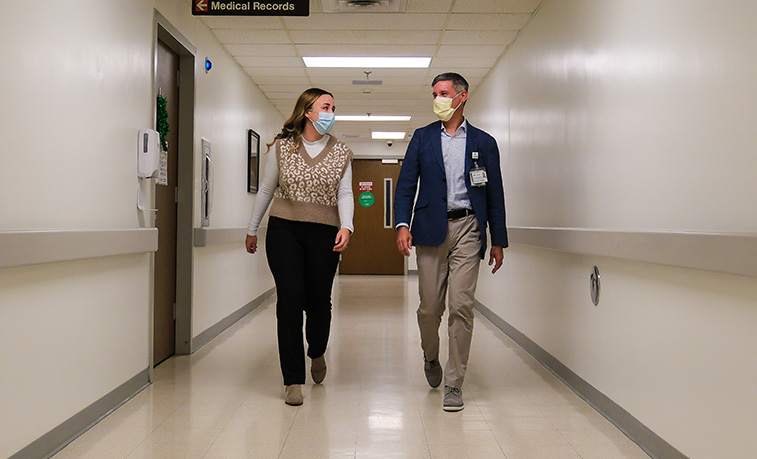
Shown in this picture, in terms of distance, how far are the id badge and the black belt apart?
→ 0.16 metres

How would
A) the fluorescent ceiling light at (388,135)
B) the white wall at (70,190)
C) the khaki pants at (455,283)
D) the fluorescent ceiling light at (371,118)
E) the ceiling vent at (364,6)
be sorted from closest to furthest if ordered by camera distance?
the white wall at (70,190), the khaki pants at (455,283), the ceiling vent at (364,6), the fluorescent ceiling light at (371,118), the fluorescent ceiling light at (388,135)

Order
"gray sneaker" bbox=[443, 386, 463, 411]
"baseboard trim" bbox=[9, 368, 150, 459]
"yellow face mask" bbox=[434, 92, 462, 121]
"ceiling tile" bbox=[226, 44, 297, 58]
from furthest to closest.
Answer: "ceiling tile" bbox=[226, 44, 297, 58]
"yellow face mask" bbox=[434, 92, 462, 121]
"gray sneaker" bbox=[443, 386, 463, 411]
"baseboard trim" bbox=[9, 368, 150, 459]

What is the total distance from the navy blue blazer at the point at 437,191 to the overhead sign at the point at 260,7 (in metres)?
1.05

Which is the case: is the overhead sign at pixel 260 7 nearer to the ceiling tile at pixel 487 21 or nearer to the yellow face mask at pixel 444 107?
the yellow face mask at pixel 444 107

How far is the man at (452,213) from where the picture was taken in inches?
141

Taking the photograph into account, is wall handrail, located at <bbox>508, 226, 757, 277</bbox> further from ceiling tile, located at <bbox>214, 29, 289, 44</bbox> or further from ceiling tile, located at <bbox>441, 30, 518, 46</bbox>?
ceiling tile, located at <bbox>214, 29, 289, 44</bbox>

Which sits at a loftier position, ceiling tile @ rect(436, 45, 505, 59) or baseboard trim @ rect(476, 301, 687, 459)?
ceiling tile @ rect(436, 45, 505, 59)

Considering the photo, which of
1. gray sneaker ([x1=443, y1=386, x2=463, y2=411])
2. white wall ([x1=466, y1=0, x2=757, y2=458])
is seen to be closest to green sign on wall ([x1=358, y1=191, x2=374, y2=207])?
white wall ([x1=466, y1=0, x2=757, y2=458])

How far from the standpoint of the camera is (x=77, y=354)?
303 centimetres

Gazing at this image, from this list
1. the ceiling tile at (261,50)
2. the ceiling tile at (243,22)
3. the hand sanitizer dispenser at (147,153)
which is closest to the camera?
the hand sanitizer dispenser at (147,153)

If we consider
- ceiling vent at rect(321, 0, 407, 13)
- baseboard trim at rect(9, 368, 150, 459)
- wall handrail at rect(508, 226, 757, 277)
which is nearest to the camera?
wall handrail at rect(508, 226, 757, 277)

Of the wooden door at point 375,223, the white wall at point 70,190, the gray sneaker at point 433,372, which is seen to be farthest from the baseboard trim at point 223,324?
the wooden door at point 375,223

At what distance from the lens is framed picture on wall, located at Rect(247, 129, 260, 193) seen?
24.4ft

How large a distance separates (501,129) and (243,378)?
3.67 meters
